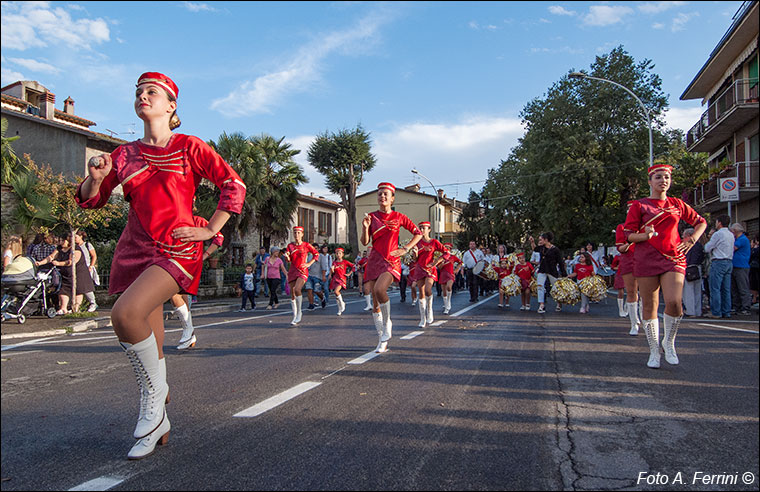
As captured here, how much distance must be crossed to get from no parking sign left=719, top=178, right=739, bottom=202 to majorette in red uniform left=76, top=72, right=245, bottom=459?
2383mm

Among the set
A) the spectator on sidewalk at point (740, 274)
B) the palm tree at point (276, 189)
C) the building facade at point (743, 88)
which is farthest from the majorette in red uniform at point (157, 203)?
the palm tree at point (276, 189)

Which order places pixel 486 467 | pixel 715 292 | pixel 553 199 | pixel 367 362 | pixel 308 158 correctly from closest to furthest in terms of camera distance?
pixel 486 467
pixel 367 362
pixel 715 292
pixel 553 199
pixel 308 158

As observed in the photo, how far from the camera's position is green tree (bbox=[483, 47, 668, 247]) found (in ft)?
122

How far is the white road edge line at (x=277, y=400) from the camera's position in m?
4.02

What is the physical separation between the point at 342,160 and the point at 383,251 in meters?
38.7

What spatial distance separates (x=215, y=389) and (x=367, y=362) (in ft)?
6.42

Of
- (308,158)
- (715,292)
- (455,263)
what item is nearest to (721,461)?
(715,292)

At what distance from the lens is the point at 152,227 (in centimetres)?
303

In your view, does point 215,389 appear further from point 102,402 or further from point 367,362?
point 367,362

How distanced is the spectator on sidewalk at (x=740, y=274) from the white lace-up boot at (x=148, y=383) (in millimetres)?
12296

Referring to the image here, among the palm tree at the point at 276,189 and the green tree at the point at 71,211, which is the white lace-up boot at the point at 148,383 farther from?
the palm tree at the point at 276,189

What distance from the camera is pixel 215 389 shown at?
16.1ft

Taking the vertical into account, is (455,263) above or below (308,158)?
below

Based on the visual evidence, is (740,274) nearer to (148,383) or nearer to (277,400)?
(277,400)
